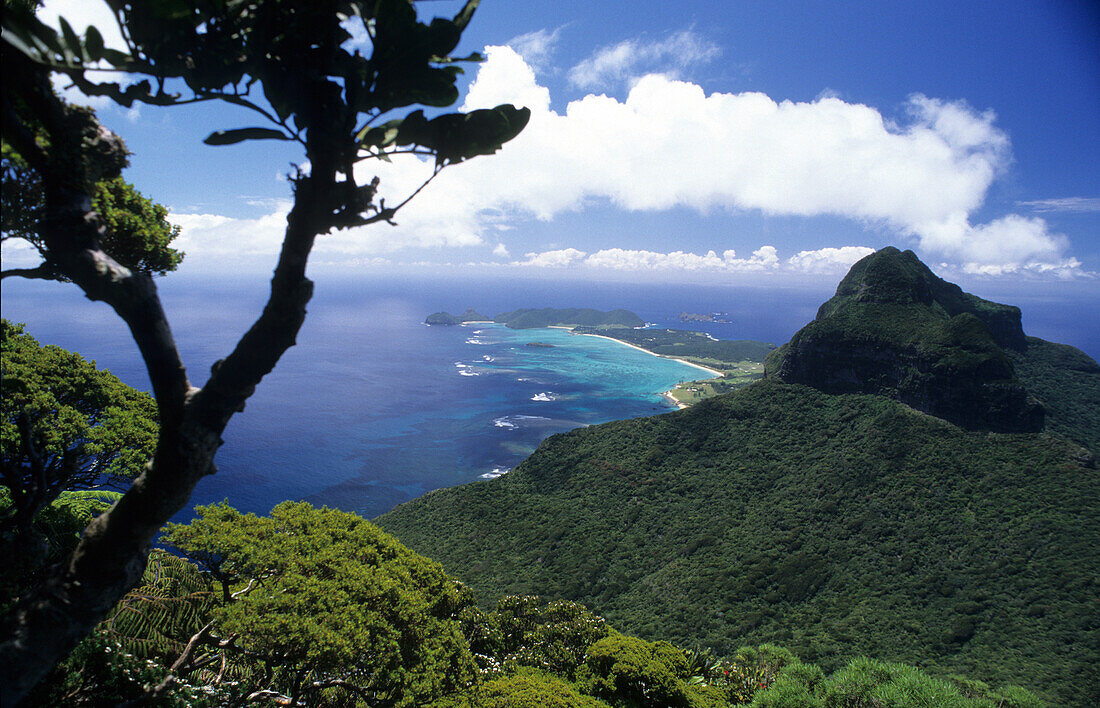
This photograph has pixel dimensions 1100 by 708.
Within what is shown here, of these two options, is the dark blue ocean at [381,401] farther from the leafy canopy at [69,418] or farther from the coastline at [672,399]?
the leafy canopy at [69,418]

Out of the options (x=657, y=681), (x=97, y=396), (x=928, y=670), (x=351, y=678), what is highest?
(x=97, y=396)

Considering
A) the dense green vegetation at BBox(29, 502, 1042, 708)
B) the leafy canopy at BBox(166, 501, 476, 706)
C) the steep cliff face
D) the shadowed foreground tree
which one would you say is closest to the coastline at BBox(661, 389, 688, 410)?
the steep cliff face

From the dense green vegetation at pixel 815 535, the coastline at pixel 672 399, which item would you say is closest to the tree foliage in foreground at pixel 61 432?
the dense green vegetation at pixel 815 535

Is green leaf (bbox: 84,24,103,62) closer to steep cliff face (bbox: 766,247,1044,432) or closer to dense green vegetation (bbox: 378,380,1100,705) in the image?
dense green vegetation (bbox: 378,380,1100,705)

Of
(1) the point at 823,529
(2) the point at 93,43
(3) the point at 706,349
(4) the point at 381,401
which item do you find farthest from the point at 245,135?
(3) the point at 706,349

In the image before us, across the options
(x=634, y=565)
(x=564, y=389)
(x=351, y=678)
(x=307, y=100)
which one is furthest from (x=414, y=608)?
(x=564, y=389)

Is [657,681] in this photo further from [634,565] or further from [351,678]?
[634,565]

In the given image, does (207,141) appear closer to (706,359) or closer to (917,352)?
(917,352)
